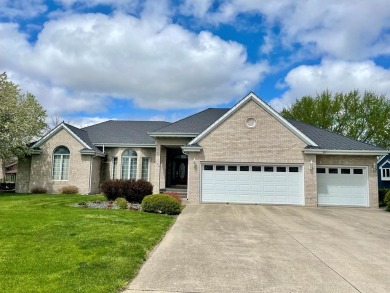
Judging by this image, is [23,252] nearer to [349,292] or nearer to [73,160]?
[349,292]

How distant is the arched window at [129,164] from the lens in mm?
24875

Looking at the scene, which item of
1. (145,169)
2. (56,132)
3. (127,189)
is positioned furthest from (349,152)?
(56,132)

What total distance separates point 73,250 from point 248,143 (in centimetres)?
1373

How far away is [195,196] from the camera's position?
1883 centimetres

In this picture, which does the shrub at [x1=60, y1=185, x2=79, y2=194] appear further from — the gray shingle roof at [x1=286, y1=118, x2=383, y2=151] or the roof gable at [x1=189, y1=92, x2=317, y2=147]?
the gray shingle roof at [x1=286, y1=118, x2=383, y2=151]

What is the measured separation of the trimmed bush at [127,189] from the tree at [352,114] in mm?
28095

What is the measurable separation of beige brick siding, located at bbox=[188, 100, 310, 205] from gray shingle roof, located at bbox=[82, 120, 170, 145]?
7.16 metres

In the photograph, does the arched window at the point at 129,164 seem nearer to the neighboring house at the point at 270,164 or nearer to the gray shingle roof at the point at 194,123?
the gray shingle roof at the point at 194,123

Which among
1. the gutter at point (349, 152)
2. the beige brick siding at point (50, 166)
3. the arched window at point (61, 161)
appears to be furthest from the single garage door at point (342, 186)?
the arched window at point (61, 161)

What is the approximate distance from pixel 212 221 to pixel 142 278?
6743 mm

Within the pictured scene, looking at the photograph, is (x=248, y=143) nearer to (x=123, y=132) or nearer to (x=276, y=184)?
(x=276, y=184)

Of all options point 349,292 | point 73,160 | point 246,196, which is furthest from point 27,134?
point 349,292

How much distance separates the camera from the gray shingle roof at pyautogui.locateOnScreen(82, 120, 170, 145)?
1002 inches

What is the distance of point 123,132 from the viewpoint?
88.8 ft
